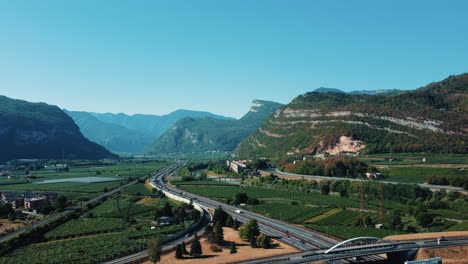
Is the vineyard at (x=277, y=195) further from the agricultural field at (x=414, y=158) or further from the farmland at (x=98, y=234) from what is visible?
the agricultural field at (x=414, y=158)

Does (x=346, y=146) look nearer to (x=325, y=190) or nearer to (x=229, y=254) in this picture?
(x=325, y=190)

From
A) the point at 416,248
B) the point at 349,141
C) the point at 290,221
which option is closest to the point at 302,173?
the point at 349,141

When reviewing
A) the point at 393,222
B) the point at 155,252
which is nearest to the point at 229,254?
the point at 155,252

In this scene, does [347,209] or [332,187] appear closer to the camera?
[347,209]

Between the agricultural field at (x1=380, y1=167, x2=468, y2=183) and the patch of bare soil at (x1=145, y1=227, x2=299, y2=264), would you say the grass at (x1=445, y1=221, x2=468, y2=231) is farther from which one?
the agricultural field at (x1=380, y1=167, x2=468, y2=183)

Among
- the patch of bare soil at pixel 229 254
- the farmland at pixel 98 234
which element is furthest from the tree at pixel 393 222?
the farmland at pixel 98 234

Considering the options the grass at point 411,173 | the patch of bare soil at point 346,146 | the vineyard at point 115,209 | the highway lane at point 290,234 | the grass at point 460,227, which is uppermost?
the patch of bare soil at point 346,146

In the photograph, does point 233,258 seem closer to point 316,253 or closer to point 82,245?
point 316,253
